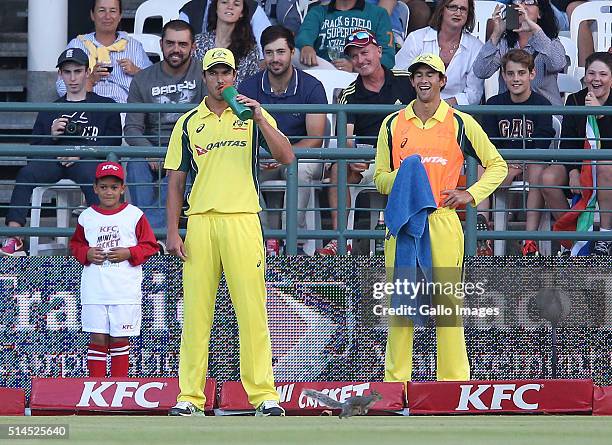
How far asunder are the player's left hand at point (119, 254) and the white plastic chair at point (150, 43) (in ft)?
14.1

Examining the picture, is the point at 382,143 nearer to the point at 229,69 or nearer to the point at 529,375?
the point at 229,69

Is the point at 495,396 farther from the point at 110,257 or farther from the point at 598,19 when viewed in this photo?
the point at 598,19

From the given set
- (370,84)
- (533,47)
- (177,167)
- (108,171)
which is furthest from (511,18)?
(177,167)

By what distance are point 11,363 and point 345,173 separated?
9.50 feet

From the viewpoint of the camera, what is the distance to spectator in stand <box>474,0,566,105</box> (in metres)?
13.0

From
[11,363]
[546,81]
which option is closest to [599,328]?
[546,81]

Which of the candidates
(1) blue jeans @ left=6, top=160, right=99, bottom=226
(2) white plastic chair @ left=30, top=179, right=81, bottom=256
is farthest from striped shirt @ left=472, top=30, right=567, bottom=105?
(2) white plastic chair @ left=30, top=179, right=81, bottom=256

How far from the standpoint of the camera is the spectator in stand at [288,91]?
39.0 ft

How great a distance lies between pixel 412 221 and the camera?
31.6 feet

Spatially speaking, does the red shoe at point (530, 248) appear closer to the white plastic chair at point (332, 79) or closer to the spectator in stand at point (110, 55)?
the white plastic chair at point (332, 79)

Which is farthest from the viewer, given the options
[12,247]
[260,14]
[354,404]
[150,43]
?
[150,43]

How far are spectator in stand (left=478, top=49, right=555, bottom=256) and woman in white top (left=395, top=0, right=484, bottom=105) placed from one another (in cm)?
43

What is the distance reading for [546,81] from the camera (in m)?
13.2

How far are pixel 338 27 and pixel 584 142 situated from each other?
2.86 meters
